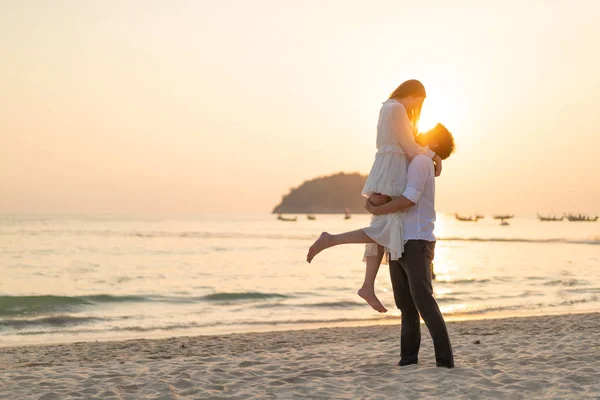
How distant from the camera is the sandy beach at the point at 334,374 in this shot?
180 inches

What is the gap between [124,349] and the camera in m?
8.47

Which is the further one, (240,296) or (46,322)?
(240,296)

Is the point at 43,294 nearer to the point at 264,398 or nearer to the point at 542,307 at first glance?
the point at 542,307

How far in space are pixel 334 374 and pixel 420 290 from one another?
1.15 meters

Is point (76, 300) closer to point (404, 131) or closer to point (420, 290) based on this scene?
point (420, 290)

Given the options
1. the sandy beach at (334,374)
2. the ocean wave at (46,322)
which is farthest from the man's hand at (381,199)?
the ocean wave at (46,322)

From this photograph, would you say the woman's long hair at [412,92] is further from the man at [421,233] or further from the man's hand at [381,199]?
the man's hand at [381,199]

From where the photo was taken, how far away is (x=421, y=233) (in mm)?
4805

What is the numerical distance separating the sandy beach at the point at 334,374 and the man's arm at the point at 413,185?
1.35 m

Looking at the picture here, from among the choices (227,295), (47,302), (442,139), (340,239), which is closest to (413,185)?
(442,139)

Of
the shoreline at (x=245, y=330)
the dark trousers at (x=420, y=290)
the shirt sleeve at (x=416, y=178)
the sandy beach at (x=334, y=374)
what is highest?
the shirt sleeve at (x=416, y=178)

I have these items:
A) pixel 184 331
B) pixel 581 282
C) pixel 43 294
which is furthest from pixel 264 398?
pixel 581 282

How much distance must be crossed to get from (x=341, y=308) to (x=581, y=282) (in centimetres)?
1014

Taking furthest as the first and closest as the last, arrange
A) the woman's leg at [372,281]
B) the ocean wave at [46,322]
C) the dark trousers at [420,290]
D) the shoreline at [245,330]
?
the ocean wave at [46,322]
the shoreline at [245,330]
the woman's leg at [372,281]
the dark trousers at [420,290]
